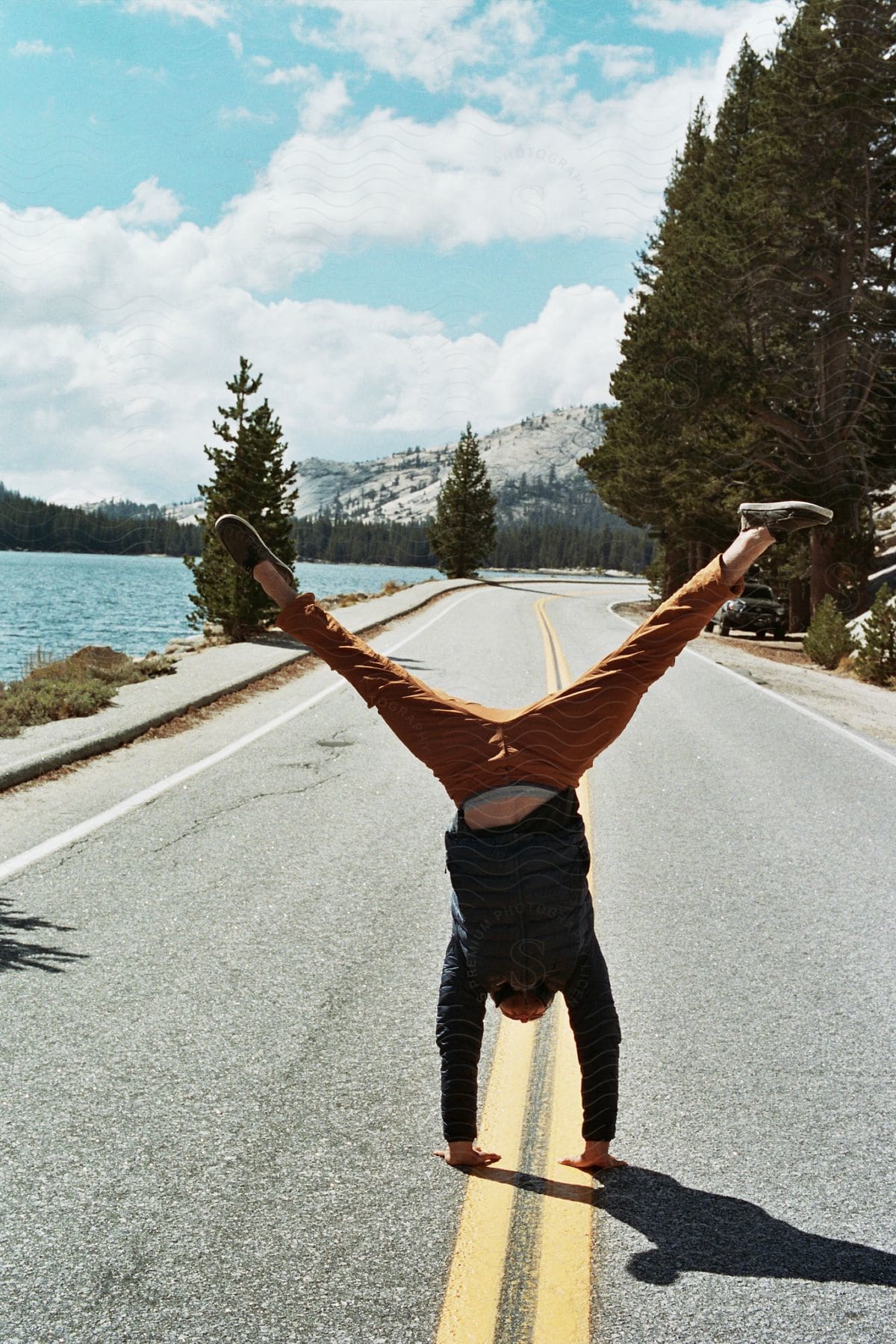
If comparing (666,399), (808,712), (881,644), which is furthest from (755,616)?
(808,712)

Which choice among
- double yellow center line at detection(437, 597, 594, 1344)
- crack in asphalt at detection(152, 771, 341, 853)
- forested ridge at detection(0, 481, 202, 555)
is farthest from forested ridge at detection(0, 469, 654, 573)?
double yellow center line at detection(437, 597, 594, 1344)

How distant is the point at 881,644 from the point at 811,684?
77.3 inches

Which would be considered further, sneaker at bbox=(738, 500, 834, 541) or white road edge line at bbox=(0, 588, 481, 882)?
white road edge line at bbox=(0, 588, 481, 882)

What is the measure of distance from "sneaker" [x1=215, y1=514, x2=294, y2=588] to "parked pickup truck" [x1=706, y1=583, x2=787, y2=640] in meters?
30.4

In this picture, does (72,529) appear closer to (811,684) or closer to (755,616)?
(755,616)

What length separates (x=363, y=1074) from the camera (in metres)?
4.05

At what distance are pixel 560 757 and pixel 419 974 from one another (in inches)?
92.1

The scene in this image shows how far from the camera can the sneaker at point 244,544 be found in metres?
3.17

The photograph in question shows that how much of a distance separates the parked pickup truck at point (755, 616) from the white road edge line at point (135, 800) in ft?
67.9

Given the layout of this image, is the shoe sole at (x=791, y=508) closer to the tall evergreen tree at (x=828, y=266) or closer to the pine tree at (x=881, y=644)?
the pine tree at (x=881, y=644)

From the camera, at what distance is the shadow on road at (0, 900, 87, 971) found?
16.7 ft

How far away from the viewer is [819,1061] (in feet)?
14.2

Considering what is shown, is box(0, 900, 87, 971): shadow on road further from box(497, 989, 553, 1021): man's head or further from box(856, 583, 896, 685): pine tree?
box(856, 583, 896, 685): pine tree

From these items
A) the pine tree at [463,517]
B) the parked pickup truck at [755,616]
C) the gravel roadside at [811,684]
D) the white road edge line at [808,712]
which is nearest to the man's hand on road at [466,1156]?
the white road edge line at [808,712]
